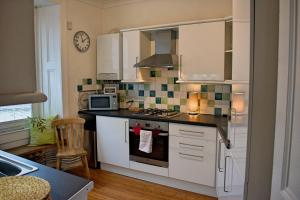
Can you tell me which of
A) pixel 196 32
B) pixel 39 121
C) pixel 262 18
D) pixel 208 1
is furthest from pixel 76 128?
pixel 262 18

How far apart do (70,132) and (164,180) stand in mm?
1368

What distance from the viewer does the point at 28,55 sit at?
23.6 inches

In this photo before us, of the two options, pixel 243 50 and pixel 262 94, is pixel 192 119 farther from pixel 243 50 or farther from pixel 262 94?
pixel 262 94

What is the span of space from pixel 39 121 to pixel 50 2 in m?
1.57

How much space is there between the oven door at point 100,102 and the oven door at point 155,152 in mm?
681

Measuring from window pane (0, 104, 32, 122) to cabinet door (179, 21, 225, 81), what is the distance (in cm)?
216

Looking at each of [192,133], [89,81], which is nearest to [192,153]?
[192,133]

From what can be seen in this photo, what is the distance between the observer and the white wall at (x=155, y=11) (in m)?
3.04

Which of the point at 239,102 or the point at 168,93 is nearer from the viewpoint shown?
the point at 239,102

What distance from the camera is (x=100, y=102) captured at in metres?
3.58

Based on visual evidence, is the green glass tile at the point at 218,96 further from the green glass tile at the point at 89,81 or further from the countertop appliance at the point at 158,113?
the green glass tile at the point at 89,81

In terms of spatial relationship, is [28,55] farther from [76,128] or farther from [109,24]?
[109,24]

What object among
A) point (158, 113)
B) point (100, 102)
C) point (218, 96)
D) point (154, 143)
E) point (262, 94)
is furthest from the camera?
point (100, 102)

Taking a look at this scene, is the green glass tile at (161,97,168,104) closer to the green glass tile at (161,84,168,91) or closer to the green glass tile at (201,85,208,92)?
the green glass tile at (161,84,168,91)
